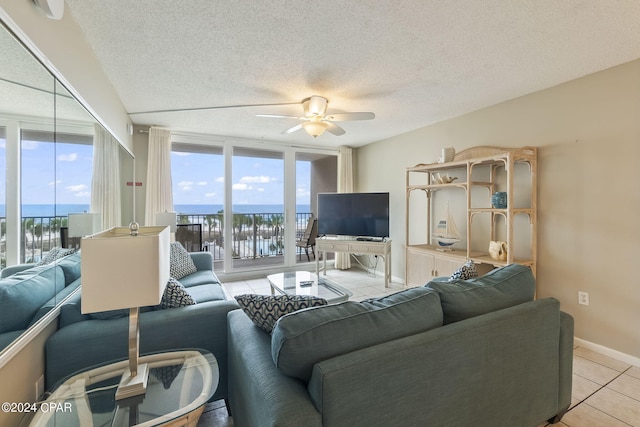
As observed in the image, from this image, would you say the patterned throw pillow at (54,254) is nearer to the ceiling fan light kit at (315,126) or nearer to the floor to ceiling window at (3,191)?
the floor to ceiling window at (3,191)

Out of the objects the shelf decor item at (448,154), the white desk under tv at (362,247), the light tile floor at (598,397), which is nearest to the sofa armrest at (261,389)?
the light tile floor at (598,397)

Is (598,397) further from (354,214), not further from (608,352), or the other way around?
(354,214)

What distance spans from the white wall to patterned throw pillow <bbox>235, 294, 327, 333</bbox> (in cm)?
265

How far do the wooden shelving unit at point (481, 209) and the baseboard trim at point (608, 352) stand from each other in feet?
2.31

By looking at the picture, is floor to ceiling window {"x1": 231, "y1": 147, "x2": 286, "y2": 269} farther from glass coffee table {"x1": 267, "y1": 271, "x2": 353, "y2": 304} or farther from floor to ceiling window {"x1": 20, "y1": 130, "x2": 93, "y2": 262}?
floor to ceiling window {"x1": 20, "y1": 130, "x2": 93, "y2": 262}

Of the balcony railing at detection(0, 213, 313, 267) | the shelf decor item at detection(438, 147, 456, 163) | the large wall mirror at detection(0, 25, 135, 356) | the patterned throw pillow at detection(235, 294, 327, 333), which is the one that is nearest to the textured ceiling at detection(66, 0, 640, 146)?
the shelf decor item at detection(438, 147, 456, 163)

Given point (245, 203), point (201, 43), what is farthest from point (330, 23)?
point (245, 203)

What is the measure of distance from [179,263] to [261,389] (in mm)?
2469

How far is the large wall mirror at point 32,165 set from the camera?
1103 mm

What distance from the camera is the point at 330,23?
5.88 ft

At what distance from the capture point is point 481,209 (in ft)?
9.75

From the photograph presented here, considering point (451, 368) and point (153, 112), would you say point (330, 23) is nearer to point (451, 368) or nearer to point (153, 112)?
point (451, 368)

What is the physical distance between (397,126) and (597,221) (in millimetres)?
2502

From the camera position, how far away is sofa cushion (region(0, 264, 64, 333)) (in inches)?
44.6
